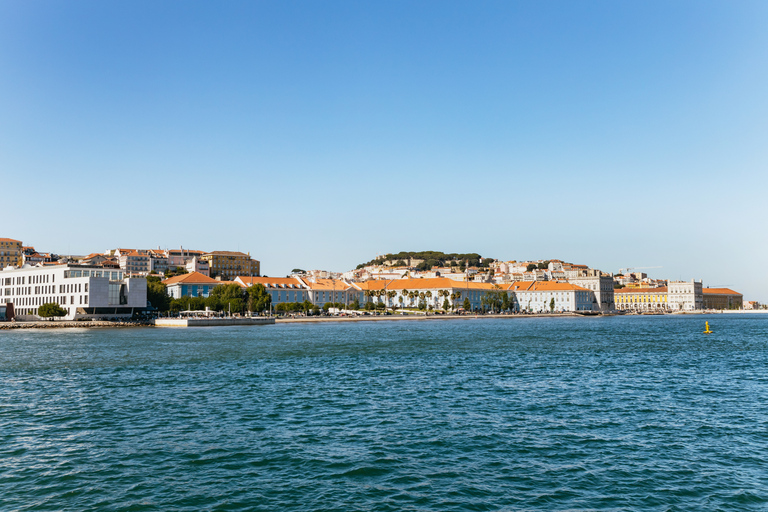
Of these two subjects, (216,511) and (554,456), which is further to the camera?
(554,456)

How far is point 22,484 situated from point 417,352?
96.7 feet

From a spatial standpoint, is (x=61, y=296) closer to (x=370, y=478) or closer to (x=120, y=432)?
(x=120, y=432)

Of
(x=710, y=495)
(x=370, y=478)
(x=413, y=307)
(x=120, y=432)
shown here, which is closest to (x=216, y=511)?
(x=370, y=478)

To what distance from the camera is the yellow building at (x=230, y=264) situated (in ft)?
534

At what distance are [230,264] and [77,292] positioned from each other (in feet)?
288

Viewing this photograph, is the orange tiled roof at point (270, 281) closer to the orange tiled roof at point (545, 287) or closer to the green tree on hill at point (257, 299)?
the green tree on hill at point (257, 299)

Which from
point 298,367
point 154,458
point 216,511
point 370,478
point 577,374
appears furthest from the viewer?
point 298,367

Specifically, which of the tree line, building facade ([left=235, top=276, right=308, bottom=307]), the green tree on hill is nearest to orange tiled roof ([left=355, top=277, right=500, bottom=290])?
building facade ([left=235, top=276, right=308, bottom=307])

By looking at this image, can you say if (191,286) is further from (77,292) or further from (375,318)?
(77,292)

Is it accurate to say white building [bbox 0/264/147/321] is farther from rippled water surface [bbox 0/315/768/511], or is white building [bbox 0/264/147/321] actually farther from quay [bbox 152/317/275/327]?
rippled water surface [bbox 0/315/768/511]

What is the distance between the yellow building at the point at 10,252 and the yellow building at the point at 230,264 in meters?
41.7

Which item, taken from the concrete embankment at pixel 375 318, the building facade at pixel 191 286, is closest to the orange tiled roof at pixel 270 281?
the building facade at pixel 191 286

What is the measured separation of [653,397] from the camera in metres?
21.7

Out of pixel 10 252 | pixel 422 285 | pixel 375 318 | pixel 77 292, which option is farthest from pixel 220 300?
pixel 10 252
